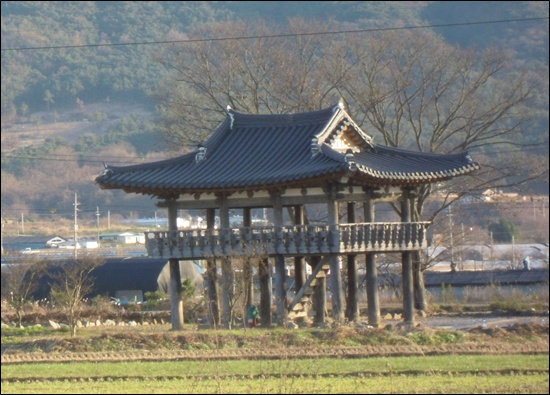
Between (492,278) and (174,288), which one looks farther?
(492,278)

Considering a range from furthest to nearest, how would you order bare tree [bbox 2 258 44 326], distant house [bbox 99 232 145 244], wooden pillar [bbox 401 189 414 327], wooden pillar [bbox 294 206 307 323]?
→ 1. distant house [bbox 99 232 145 244]
2. bare tree [bbox 2 258 44 326]
3. wooden pillar [bbox 294 206 307 323]
4. wooden pillar [bbox 401 189 414 327]

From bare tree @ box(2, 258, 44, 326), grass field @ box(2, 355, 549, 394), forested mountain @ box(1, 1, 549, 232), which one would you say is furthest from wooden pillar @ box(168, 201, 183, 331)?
forested mountain @ box(1, 1, 549, 232)

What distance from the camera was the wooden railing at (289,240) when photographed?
28594 mm

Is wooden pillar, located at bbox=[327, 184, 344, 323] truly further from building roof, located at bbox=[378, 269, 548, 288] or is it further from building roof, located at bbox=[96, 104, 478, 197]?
building roof, located at bbox=[378, 269, 548, 288]

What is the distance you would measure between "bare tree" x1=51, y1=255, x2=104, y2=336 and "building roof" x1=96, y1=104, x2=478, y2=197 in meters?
3.88

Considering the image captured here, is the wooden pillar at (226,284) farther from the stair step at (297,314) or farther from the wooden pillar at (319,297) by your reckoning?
the wooden pillar at (319,297)

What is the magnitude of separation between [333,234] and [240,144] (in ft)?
14.4

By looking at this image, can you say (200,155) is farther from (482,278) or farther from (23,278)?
(482,278)

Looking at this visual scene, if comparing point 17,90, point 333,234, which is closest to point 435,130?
point 333,234

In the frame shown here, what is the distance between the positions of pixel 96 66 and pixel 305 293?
89.9 meters

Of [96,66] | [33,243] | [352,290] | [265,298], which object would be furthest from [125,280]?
[96,66]

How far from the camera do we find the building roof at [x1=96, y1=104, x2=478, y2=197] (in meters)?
27.9

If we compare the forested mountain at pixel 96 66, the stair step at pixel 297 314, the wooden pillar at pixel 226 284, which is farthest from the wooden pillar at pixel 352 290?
the forested mountain at pixel 96 66

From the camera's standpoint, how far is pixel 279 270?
29.6m
